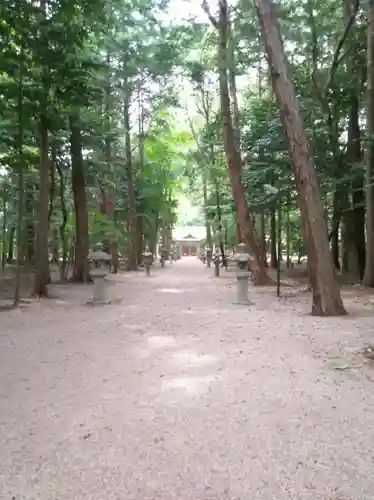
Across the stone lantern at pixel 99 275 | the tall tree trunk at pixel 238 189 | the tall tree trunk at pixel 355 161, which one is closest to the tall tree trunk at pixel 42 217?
the stone lantern at pixel 99 275

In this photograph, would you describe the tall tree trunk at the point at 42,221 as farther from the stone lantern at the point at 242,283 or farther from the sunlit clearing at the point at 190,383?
the sunlit clearing at the point at 190,383

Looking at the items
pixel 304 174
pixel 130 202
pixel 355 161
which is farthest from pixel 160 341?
pixel 130 202

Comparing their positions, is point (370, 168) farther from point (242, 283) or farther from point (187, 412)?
point (187, 412)

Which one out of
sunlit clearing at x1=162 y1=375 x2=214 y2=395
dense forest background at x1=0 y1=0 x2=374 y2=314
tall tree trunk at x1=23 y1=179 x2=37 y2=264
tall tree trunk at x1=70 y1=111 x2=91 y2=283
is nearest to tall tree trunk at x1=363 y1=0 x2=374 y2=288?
dense forest background at x1=0 y1=0 x2=374 y2=314

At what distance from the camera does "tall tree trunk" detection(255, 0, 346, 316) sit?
9.24 m

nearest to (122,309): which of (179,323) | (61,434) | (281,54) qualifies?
(179,323)

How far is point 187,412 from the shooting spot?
4105 mm

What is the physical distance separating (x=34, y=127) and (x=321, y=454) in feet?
36.3

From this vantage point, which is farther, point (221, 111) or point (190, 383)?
point (221, 111)

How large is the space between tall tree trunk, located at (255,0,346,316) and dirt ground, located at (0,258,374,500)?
36.2 inches

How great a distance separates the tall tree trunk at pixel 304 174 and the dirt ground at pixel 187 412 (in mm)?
919

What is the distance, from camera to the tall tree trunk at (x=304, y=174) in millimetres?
9242

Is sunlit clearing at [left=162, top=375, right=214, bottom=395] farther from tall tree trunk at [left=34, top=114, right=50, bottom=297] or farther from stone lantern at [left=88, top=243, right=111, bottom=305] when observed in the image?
tall tree trunk at [left=34, top=114, right=50, bottom=297]

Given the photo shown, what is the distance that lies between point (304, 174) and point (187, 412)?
244 inches
